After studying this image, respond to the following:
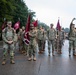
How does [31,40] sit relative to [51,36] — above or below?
below

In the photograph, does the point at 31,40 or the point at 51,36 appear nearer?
the point at 31,40

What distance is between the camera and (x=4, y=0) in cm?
3816

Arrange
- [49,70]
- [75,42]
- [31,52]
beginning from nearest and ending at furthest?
[49,70]
[31,52]
[75,42]

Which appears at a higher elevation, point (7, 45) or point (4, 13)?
point (4, 13)

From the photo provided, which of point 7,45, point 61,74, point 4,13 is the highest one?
point 4,13

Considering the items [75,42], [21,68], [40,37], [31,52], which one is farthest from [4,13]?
[21,68]

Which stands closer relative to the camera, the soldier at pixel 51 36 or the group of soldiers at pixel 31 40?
the group of soldiers at pixel 31 40

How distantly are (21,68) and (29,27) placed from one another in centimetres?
344

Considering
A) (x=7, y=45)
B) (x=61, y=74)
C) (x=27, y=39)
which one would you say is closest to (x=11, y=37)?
(x=7, y=45)

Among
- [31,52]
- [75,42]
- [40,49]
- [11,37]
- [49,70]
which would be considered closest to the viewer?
[49,70]

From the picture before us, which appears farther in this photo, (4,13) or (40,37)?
(4,13)

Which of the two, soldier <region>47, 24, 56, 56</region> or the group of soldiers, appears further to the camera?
soldier <region>47, 24, 56, 56</region>

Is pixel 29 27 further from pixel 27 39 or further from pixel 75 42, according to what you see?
pixel 75 42

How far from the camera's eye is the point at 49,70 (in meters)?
10.6
